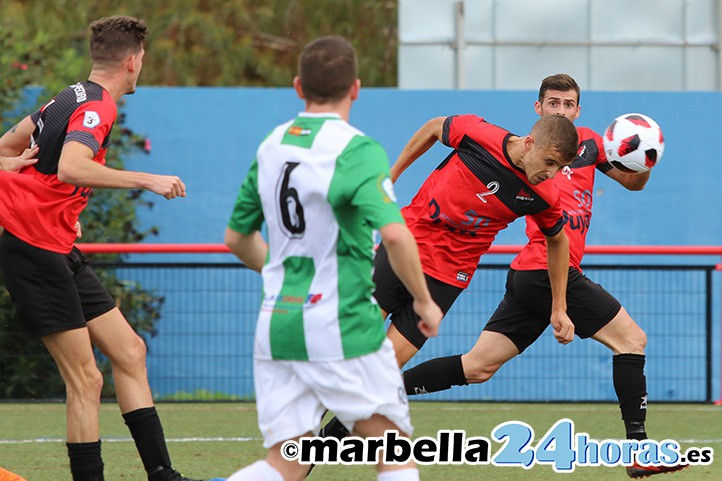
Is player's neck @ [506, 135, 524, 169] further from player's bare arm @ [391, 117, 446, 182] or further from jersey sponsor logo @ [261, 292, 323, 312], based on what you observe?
jersey sponsor logo @ [261, 292, 323, 312]

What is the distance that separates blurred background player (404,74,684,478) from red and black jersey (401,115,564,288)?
471 mm

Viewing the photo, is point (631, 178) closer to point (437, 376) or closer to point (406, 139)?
point (437, 376)

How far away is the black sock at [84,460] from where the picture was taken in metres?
5.44

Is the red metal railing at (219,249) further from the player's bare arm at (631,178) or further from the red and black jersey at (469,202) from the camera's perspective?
the red and black jersey at (469,202)

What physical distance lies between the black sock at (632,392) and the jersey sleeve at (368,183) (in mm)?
2881

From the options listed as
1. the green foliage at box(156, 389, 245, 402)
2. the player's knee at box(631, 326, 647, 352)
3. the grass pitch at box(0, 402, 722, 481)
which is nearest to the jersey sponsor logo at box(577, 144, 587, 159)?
the player's knee at box(631, 326, 647, 352)

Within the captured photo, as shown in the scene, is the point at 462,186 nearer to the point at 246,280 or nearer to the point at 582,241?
the point at 582,241

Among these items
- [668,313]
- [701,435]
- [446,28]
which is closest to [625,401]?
[701,435]

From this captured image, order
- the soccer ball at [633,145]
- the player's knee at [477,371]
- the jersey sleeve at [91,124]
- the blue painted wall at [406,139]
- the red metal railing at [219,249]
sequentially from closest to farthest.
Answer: the jersey sleeve at [91,124], the soccer ball at [633,145], the player's knee at [477,371], the red metal railing at [219,249], the blue painted wall at [406,139]

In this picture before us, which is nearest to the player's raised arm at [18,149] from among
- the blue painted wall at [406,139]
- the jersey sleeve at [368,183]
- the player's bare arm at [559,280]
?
the jersey sleeve at [368,183]

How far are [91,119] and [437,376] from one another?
2.64 metres

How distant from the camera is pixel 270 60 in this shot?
24.4 metres

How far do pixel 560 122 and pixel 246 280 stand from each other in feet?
16.2

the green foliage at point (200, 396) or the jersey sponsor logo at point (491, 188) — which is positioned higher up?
the jersey sponsor logo at point (491, 188)
